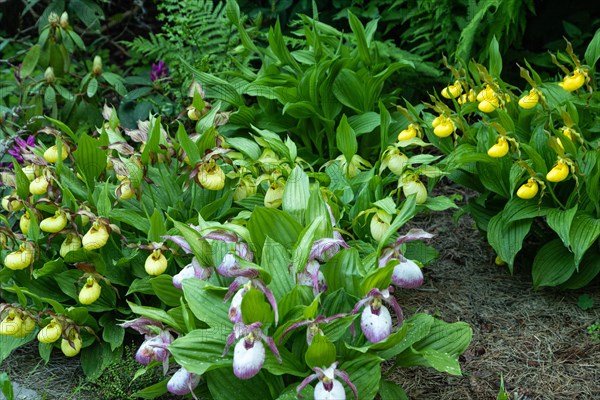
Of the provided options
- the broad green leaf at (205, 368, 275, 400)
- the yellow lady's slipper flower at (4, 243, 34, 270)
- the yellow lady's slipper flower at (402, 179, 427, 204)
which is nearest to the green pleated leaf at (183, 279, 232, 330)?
the broad green leaf at (205, 368, 275, 400)

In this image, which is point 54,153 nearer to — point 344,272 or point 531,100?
point 344,272

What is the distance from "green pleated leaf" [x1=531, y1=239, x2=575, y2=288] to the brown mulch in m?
0.09

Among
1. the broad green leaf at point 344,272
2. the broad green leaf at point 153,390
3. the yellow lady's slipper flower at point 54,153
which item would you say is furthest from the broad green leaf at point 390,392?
the yellow lady's slipper flower at point 54,153

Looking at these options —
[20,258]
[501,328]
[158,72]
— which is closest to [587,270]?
[501,328]

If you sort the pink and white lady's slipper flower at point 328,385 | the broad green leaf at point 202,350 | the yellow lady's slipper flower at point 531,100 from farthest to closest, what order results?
the yellow lady's slipper flower at point 531,100
the broad green leaf at point 202,350
the pink and white lady's slipper flower at point 328,385

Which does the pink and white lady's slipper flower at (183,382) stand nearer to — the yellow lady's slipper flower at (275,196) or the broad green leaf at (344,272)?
the broad green leaf at (344,272)

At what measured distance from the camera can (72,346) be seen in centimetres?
239

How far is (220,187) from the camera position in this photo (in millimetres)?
2467

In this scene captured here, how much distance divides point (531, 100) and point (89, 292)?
5.23 feet

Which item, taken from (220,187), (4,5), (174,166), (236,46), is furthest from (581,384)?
(4,5)

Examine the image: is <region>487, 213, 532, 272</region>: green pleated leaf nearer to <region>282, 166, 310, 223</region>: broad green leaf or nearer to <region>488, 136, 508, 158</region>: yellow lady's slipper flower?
<region>488, 136, 508, 158</region>: yellow lady's slipper flower

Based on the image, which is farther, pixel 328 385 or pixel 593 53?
pixel 593 53

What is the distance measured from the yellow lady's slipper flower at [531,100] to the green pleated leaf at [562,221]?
368 mm

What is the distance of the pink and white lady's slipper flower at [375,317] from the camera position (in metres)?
1.91
